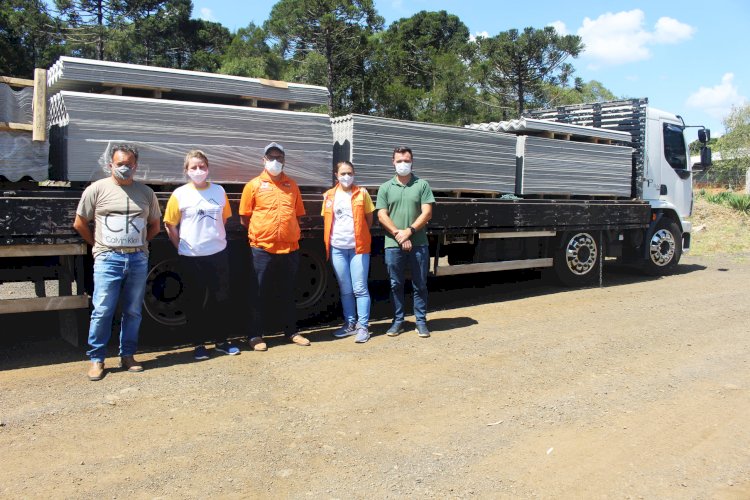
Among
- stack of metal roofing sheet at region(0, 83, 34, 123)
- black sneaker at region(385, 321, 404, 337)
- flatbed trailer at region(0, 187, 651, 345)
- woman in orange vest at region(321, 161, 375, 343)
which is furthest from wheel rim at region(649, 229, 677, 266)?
stack of metal roofing sheet at region(0, 83, 34, 123)

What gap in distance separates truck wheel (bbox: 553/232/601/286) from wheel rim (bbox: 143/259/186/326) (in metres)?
5.57

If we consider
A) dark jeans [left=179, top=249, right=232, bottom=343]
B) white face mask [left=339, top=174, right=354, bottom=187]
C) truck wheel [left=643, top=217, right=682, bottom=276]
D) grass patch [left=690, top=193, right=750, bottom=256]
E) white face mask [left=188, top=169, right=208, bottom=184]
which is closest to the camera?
white face mask [left=188, top=169, right=208, bottom=184]

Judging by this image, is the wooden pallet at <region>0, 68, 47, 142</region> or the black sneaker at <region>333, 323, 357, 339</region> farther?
the black sneaker at <region>333, 323, 357, 339</region>

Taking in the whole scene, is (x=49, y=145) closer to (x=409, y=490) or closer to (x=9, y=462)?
(x=9, y=462)

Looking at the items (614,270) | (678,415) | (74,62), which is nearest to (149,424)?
(74,62)

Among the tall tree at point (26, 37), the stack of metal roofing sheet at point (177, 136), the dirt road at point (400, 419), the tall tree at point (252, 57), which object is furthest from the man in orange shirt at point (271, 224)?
the tall tree at point (26, 37)

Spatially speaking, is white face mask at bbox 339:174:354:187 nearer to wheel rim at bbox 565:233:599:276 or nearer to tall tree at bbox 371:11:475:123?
wheel rim at bbox 565:233:599:276

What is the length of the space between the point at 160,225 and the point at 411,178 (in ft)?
8.01

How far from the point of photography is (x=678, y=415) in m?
4.24

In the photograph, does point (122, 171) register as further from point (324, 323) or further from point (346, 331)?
point (324, 323)

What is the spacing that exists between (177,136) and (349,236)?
1.78 m

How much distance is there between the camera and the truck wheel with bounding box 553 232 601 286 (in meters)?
9.23

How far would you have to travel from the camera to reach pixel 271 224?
5477 millimetres

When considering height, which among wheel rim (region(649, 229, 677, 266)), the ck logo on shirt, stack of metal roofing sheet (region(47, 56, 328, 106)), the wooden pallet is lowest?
wheel rim (region(649, 229, 677, 266))
